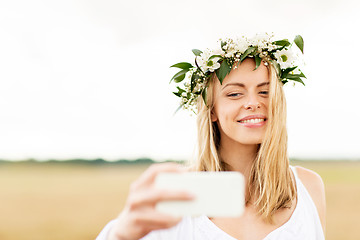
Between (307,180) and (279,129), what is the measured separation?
653 mm

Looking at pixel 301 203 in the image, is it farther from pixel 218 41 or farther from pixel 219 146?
pixel 218 41

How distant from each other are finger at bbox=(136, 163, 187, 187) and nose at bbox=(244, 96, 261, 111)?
152 cm

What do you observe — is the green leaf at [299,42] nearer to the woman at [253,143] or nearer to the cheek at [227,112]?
the woman at [253,143]

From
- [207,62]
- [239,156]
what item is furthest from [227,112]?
[207,62]

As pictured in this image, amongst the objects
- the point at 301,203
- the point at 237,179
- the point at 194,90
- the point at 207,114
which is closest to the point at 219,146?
the point at 207,114

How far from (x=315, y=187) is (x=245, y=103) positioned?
107cm

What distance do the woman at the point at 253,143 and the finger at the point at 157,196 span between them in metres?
1.39

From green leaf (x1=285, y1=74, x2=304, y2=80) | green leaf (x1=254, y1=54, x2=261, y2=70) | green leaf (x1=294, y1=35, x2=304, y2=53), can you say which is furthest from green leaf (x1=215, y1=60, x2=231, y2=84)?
green leaf (x1=294, y1=35, x2=304, y2=53)

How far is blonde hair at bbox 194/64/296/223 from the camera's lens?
3.02 m

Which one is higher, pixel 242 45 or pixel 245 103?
pixel 242 45

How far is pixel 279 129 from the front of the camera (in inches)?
120

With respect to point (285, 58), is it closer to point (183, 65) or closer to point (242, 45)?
point (242, 45)

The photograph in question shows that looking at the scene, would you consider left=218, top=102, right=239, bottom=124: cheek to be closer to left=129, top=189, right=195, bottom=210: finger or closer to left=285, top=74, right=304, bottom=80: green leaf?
left=285, top=74, right=304, bottom=80: green leaf

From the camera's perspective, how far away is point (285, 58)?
11.1ft
